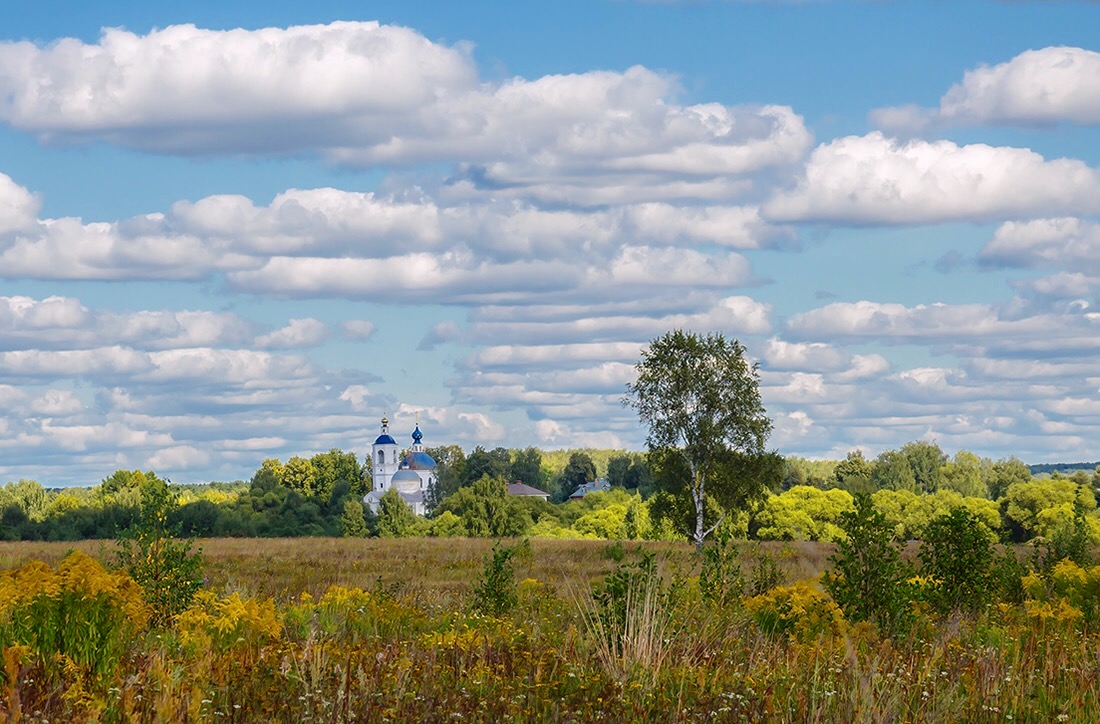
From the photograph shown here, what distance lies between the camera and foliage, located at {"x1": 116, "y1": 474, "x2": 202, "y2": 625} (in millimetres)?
12227

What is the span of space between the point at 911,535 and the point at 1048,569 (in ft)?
218

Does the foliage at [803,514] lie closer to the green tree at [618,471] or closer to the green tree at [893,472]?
the green tree at [893,472]

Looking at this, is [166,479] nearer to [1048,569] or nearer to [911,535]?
[1048,569]

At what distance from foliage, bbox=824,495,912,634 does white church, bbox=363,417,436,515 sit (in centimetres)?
A: 14306

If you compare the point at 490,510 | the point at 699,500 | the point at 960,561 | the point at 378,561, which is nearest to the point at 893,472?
the point at 490,510

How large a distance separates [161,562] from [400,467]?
158769 mm

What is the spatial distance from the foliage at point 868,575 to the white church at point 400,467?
469 feet

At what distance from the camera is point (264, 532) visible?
2689 inches

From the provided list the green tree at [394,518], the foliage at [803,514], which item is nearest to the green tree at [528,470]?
the green tree at [394,518]

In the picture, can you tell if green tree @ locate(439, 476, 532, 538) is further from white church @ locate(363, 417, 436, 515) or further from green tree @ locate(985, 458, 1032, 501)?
white church @ locate(363, 417, 436, 515)

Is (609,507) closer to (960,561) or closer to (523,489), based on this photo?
(523,489)

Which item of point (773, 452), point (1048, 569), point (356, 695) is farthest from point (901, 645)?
point (773, 452)

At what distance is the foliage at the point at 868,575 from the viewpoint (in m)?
11.6

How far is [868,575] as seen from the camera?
11828 mm
